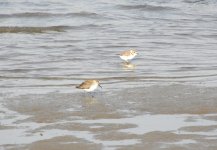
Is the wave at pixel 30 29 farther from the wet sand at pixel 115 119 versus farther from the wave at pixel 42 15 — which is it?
the wet sand at pixel 115 119

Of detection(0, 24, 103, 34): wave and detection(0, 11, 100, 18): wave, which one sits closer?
detection(0, 24, 103, 34): wave

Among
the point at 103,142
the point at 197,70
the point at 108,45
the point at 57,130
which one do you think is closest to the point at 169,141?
the point at 103,142

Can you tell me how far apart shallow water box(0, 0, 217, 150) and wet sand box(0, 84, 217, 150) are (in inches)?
0.5

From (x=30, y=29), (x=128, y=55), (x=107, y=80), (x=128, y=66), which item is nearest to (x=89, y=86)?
(x=107, y=80)

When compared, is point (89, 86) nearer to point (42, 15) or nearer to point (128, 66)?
point (128, 66)

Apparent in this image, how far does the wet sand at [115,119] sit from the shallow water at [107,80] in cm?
1

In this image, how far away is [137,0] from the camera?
24844 mm

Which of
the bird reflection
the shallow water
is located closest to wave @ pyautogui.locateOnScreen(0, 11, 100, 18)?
the shallow water

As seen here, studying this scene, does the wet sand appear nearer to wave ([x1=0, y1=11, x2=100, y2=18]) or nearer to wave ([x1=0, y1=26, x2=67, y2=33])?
wave ([x1=0, y1=26, x2=67, y2=33])

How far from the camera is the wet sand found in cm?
711

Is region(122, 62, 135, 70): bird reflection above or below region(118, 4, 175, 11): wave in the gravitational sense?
above

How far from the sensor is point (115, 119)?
811 cm

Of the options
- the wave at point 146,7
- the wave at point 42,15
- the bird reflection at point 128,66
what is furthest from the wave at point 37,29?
the bird reflection at point 128,66

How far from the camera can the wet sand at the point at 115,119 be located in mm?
7113
